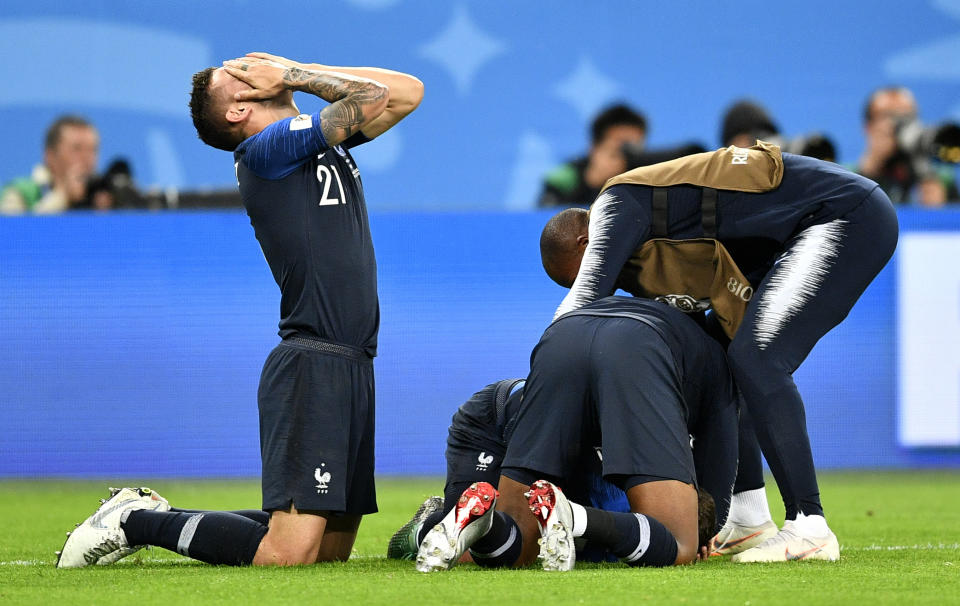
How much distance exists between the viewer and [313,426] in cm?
401

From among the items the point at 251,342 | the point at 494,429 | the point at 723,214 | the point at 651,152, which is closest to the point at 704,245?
the point at 723,214

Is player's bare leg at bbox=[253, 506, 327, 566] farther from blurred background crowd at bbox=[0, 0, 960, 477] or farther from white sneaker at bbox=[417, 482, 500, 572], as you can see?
blurred background crowd at bbox=[0, 0, 960, 477]

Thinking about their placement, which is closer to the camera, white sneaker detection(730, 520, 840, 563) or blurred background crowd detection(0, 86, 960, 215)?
white sneaker detection(730, 520, 840, 563)

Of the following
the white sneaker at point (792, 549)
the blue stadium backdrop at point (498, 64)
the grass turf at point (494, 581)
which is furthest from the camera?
the blue stadium backdrop at point (498, 64)

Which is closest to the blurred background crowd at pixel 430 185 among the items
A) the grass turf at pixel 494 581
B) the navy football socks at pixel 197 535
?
the grass turf at pixel 494 581

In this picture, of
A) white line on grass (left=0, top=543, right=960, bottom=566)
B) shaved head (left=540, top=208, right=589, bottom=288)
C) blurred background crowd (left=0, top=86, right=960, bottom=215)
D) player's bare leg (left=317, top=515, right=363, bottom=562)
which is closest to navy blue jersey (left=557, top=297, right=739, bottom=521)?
shaved head (left=540, top=208, right=589, bottom=288)

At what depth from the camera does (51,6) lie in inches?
416

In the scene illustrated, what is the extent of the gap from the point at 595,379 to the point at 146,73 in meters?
7.87

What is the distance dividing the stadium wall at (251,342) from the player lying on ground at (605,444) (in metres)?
5.07

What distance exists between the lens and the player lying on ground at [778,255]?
13.2 feet

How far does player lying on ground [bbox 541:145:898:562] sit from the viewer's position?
4020 mm

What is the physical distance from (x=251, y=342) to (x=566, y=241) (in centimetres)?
498

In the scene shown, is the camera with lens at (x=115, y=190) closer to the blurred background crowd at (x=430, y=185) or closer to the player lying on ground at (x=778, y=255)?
the blurred background crowd at (x=430, y=185)

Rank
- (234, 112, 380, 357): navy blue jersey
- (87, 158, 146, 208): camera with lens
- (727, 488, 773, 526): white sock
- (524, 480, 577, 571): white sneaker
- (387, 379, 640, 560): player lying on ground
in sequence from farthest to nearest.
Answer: (87, 158, 146, 208): camera with lens < (727, 488, 773, 526): white sock < (387, 379, 640, 560): player lying on ground < (234, 112, 380, 357): navy blue jersey < (524, 480, 577, 571): white sneaker
